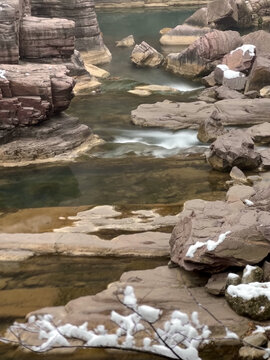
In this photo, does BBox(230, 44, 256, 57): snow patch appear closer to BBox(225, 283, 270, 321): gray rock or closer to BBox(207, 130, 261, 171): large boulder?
BBox(207, 130, 261, 171): large boulder

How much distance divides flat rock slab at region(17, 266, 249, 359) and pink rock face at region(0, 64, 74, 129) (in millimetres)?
6998

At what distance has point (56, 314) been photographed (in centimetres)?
652

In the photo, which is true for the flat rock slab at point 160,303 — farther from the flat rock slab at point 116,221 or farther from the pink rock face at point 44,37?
the pink rock face at point 44,37

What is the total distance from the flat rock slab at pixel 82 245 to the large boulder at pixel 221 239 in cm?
60

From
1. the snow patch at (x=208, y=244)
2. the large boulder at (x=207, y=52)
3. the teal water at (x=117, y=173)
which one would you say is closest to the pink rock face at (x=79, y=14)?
the large boulder at (x=207, y=52)

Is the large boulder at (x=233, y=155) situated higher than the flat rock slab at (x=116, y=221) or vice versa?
the large boulder at (x=233, y=155)

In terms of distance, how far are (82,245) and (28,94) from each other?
5.97 m

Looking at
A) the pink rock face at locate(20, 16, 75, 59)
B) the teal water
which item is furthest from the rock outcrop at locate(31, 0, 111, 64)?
the pink rock face at locate(20, 16, 75, 59)

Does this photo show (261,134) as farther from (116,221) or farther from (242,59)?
(242,59)

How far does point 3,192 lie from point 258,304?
7167 mm

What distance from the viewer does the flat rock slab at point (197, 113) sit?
620 inches

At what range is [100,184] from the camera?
11.6 m

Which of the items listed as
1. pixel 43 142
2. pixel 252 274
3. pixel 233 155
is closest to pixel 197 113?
pixel 233 155

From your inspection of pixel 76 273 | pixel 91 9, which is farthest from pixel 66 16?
pixel 76 273
